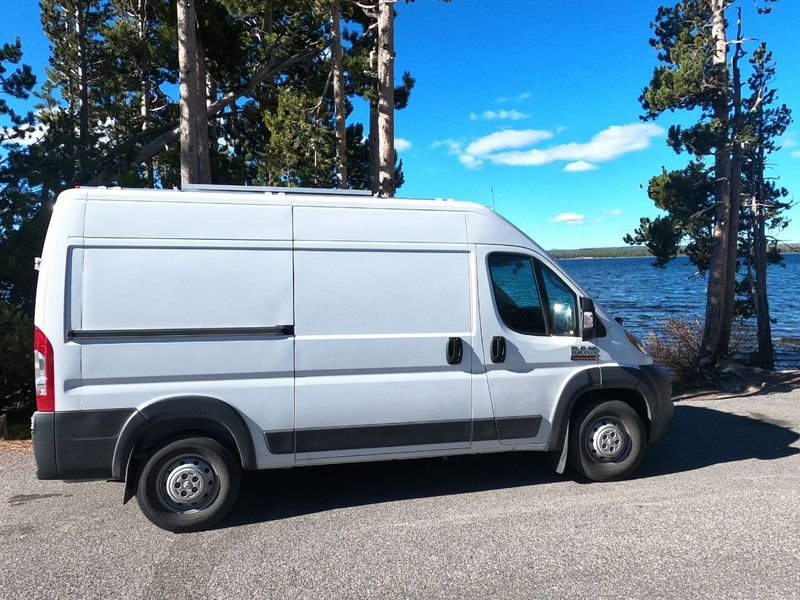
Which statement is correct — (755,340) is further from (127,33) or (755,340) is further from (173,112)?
(127,33)

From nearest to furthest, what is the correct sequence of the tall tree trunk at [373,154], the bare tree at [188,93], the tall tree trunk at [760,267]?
the bare tree at [188,93] < the tall tree trunk at [373,154] < the tall tree trunk at [760,267]

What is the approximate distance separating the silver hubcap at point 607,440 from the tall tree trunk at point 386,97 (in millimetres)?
5883

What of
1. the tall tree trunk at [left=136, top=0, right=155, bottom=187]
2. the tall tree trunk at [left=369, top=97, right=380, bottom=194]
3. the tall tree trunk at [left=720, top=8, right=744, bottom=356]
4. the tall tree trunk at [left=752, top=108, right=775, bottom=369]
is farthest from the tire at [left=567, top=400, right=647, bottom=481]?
the tall tree trunk at [left=752, top=108, right=775, bottom=369]

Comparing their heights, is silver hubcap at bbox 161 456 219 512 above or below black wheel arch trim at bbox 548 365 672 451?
below

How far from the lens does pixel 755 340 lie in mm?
18047

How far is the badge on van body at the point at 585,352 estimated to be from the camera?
5090mm

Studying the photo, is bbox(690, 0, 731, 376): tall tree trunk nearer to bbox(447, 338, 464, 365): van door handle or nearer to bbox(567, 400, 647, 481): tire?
bbox(567, 400, 647, 481): tire

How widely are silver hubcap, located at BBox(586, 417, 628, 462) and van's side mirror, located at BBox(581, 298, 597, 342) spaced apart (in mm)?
802

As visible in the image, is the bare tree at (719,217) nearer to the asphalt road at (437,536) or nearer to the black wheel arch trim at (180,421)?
the asphalt road at (437,536)

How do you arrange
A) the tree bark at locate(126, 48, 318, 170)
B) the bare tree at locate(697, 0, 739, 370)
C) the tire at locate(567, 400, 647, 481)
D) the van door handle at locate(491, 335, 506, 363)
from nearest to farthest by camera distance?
1. the van door handle at locate(491, 335, 506, 363)
2. the tire at locate(567, 400, 647, 481)
3. the bare tree at locate(697, 0, 739, 370)
4. the tree bark at locate(126, 48, 318, 170)

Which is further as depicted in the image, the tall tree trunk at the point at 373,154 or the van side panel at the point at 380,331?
the tall tree trunk at the point at 373,154

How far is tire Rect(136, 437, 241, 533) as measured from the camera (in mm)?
4320

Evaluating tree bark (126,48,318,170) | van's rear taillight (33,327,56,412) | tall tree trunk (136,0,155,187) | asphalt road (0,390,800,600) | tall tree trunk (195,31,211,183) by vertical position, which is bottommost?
asphalt road (0,390,800,600)

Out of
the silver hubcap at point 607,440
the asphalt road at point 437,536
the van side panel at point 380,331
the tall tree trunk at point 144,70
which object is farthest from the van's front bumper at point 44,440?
the tall tree trunk at point 144,70
